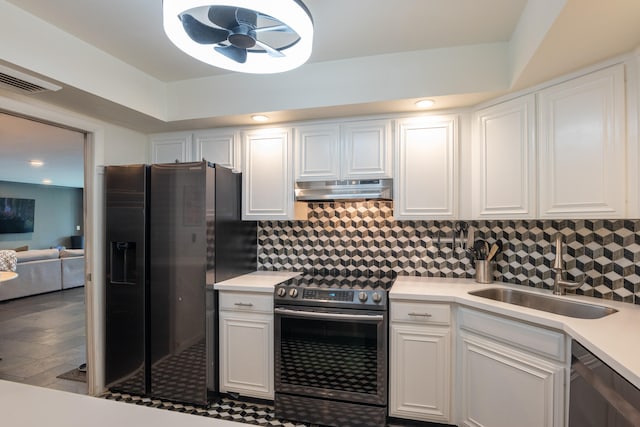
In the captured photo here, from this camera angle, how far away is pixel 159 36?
2156mm

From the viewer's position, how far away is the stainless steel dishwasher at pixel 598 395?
3.65 ft

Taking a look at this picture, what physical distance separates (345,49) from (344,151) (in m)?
0.73

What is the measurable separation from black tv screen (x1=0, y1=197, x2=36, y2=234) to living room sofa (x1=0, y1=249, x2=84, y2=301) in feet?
9.42

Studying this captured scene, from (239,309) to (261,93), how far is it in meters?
1.64

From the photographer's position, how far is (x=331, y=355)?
232 cm

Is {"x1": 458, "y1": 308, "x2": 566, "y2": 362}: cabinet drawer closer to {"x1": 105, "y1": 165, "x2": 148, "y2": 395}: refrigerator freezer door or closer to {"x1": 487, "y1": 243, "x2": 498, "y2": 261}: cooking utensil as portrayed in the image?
{"x1": 487, "y1": 243, "x2": 498, "y2": 261}: cooking utensil

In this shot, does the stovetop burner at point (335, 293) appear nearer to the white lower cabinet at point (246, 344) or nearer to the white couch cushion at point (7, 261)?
the white lower cabinet at point (246, 344)

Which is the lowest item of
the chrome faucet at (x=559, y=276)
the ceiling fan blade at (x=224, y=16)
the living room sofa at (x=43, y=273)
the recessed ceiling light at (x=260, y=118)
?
the living room sofa at (x=43, y=273)

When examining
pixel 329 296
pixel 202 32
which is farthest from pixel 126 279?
pixel 202 32

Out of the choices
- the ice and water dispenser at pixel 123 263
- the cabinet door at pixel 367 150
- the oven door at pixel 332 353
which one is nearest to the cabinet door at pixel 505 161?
the cabinet door at pixel 367 150

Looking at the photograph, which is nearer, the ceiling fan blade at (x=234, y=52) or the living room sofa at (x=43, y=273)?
the ceiling fan blade at (x=234, y=52)

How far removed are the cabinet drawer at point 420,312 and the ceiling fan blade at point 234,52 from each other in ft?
5.60

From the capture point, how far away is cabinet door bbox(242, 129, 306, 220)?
112 inches

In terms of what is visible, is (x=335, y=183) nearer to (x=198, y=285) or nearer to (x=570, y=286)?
(x=198, y=285)
